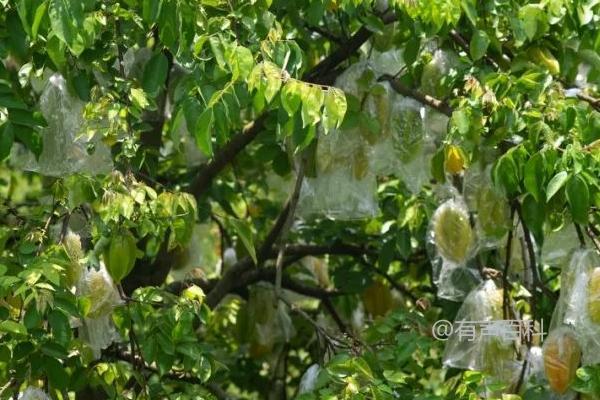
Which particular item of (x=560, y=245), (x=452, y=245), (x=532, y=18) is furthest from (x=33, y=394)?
(x=532, y=18)

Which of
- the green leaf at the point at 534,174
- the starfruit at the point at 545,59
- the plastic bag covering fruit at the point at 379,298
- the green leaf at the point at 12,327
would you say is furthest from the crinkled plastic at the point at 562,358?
the plastic bag covering fruit at the point at 379,298

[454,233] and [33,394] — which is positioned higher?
[454,233]

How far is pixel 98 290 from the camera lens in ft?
9.14

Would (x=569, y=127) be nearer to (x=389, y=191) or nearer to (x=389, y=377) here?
(x=389, y=377)

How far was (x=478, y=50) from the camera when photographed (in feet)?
9.61

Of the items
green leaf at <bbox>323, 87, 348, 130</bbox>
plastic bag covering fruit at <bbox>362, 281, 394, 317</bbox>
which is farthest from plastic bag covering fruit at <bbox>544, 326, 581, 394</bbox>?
plastic bag covering fruit at <bbox>362, 281, 394, 317</bbox>

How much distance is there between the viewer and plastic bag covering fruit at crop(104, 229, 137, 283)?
2588 mm

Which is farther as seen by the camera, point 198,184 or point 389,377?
point 198,184

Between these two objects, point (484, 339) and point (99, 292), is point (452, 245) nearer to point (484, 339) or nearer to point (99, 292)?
point (484, 339)

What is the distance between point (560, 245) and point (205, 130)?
1037 millimetres

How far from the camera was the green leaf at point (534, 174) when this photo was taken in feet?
8.39

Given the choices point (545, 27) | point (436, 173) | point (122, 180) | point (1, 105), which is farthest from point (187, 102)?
point (545, 27)

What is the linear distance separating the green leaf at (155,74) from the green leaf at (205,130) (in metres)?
0.40

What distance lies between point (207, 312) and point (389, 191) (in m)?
1.21
